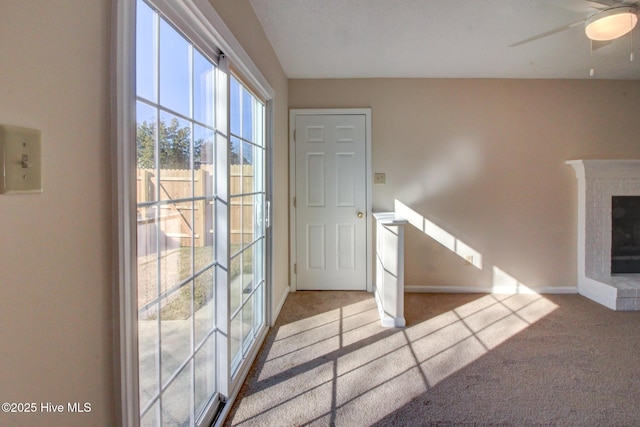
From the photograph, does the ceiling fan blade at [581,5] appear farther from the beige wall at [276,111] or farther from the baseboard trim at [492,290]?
the baseboard trim at [492,290]

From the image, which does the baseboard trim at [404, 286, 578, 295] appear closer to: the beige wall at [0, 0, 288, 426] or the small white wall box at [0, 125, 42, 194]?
the beige wall at [0, 0, 288, 426]

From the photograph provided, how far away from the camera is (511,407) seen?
1.90m

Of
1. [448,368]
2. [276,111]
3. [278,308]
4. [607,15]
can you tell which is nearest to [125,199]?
[448,368]

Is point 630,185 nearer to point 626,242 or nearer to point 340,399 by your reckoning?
point 626,242

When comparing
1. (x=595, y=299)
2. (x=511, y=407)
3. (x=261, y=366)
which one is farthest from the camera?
(x=595, y=299)

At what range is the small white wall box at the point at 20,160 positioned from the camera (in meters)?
0.61

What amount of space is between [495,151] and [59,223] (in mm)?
4044

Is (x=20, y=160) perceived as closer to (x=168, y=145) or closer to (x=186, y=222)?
(x=168, y=145)

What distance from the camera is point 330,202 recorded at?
3.94m

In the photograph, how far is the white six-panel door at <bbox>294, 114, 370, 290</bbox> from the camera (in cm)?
390

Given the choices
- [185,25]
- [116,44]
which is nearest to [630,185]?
[185,25]

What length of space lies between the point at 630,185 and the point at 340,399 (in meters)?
3.95

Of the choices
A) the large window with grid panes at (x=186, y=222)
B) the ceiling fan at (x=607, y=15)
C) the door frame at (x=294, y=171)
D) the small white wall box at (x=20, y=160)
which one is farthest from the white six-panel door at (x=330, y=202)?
the small white wall box at (x=20, y=160)

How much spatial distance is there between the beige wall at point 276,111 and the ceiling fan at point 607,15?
6.51 ft
